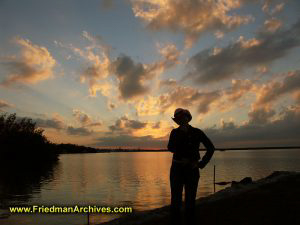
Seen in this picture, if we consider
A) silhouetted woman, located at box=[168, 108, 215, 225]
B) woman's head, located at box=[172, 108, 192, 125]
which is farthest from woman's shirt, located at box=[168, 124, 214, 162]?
woman's head, located at box=[172, 108, 192, 125]

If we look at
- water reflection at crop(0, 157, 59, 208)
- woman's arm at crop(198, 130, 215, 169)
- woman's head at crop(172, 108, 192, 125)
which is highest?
woman's head at crop(172, 108, 192, 125)

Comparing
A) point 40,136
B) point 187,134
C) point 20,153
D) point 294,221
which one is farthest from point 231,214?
point 40,136

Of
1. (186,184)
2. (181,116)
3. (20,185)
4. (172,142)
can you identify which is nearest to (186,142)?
(172,142)

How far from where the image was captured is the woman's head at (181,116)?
6270 mm

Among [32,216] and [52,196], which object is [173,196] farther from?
[52,196]

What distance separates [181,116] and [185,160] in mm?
881

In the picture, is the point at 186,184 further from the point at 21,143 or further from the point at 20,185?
the point at 21,143

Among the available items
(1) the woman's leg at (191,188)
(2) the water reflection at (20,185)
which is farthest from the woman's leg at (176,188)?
(2) the water reflection at (20,185)

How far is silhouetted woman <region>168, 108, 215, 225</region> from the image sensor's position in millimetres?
6145

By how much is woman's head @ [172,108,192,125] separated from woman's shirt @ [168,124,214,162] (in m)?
0.15

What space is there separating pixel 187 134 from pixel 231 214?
232 inches

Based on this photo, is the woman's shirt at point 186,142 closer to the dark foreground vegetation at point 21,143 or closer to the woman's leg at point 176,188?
the woman's leg at point 176,188

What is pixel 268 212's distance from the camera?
10.6 m

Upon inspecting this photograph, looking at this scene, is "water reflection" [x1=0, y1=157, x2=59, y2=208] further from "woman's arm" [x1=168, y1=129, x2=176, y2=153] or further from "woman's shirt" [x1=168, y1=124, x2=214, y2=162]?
"woman's shirt" [x1=168, y1=124, x2=214, y2=162]
